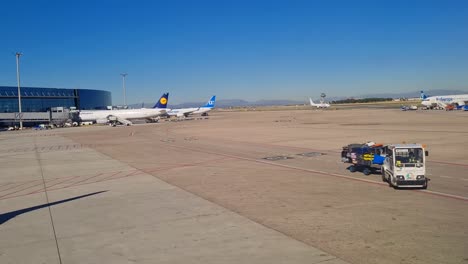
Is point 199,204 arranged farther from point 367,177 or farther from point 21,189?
point 21,189

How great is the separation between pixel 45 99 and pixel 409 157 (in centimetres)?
14882

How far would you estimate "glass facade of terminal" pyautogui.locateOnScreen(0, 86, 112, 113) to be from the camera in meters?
133

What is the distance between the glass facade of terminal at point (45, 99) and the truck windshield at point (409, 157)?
140 m

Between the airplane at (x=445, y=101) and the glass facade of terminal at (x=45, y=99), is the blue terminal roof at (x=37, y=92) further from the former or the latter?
the airplane at (x=445, y=101)

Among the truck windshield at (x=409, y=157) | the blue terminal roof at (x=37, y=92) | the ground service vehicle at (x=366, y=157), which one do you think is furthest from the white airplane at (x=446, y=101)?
the blue terminal roof at (x=37, y=92)

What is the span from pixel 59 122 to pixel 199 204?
112m

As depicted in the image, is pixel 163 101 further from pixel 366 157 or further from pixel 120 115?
pixel 366 157

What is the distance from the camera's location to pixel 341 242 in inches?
398

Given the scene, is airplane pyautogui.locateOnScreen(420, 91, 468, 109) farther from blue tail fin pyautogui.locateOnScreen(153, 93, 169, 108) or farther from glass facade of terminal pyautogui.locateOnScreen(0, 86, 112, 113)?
glass facade of terminal pyautogui.locateOnScreen(0, 86, 112, 113)

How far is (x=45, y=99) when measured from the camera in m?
144

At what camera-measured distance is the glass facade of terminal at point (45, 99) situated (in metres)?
133

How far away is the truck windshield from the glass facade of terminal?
5502 inches

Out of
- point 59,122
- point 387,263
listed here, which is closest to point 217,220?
point 387,263

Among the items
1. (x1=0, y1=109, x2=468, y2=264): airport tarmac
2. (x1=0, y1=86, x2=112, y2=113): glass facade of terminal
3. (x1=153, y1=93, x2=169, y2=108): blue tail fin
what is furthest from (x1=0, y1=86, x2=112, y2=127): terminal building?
(x1=0, y1=109, x2=468, y2=264): airport tarmac
